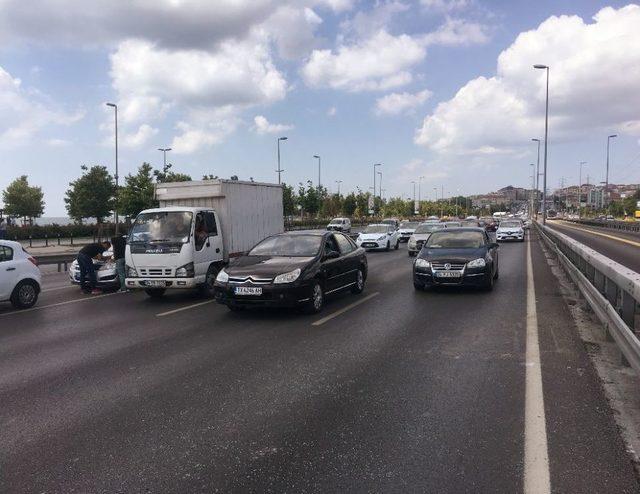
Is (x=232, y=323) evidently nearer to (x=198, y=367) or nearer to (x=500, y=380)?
(x=198, y=367)

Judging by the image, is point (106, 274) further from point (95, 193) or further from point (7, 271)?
point (95, 193)

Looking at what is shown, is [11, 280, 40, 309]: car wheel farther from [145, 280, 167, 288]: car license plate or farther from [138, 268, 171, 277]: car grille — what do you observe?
[145, 280, 167, 288]: car license plate

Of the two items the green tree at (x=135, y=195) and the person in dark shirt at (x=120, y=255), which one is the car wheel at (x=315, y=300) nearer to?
the person in dark shirt at (x=120, y=255)

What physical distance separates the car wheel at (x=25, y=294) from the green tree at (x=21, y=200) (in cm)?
5808


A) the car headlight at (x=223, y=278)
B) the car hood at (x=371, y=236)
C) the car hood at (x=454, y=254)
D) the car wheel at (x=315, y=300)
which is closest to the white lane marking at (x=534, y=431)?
the car wheel at (x=315, y=300)

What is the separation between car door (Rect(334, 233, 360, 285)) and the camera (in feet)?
34.7

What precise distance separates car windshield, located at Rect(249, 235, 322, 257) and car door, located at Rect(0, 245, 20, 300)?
15.4 ft

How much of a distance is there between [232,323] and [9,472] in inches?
190

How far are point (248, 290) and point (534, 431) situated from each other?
5253 millimetres

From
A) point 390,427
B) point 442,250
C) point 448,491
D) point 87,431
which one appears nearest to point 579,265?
point 442,250

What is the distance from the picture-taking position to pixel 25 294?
1054 centimetres

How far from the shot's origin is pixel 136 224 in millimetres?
11281

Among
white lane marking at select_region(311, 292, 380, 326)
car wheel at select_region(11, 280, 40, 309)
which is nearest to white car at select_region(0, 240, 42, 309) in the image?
car wheel at select_region(11, 280, 40, 309)

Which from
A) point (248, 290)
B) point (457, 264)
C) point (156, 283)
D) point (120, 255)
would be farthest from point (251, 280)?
point (120, 255)
